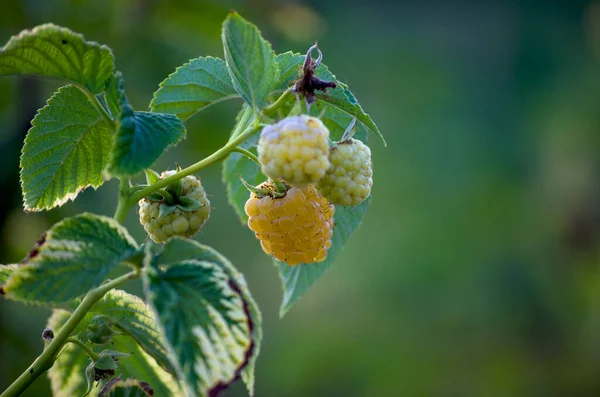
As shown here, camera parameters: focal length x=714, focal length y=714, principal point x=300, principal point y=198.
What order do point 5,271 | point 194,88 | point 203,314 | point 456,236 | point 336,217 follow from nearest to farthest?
point 203,314
point 5,271
point 194,88
point 336,217
point 456,236

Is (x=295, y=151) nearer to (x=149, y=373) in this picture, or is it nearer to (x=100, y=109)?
(x=100, y=109)

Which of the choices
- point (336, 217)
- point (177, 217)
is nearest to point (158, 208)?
point (177, 217)

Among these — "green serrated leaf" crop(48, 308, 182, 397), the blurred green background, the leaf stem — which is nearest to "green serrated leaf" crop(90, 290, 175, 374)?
"green serrated leaf" crop(48, 308, 182, 397)

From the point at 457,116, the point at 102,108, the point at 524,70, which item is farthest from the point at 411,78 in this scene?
the point at 102,108

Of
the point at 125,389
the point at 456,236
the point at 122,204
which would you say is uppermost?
the point at 456,236

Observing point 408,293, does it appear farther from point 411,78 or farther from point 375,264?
point 411,78

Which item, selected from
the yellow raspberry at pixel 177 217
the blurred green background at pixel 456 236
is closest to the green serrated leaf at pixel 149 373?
the yellow raspberry at pixel 177 217
